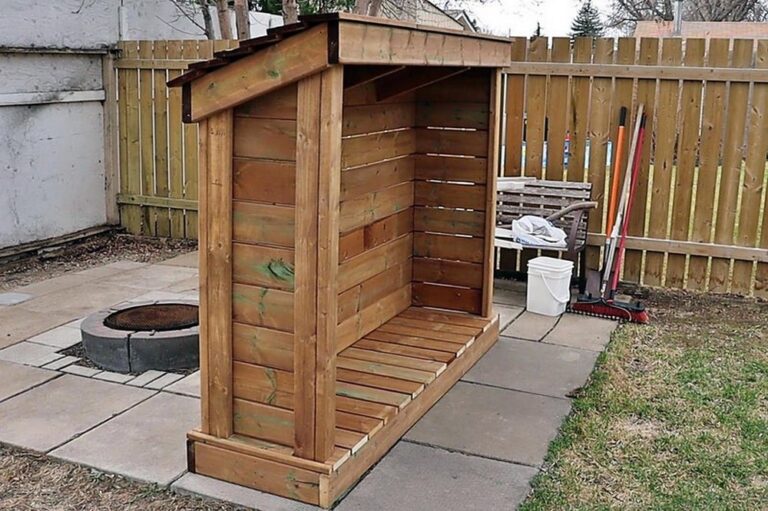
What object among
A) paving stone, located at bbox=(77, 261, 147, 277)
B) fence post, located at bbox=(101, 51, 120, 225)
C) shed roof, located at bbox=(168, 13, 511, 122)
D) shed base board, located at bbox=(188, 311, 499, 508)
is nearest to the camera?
shed roof, located at bbox=(168, 13, 511, 122)

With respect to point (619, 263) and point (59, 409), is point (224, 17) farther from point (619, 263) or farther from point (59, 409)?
point (59, 409)

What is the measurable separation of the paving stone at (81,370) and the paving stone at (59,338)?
335 millimetres

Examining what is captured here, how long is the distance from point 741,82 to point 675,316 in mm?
1522

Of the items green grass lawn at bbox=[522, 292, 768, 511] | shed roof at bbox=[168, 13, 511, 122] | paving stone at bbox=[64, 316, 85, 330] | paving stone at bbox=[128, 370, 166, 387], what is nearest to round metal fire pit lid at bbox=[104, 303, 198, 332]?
paving stone at bbox=[128, 370, 166, 387]

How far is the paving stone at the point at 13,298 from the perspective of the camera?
5051 millimetres

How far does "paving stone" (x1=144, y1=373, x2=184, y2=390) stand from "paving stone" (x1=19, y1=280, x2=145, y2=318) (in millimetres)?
1216

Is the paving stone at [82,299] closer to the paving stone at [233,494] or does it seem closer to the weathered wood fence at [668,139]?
the paving stone at [233,494]

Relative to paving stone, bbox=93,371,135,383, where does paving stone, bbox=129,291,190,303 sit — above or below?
above

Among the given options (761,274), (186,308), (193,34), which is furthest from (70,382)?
(193,34)

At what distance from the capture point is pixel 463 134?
14.0ft

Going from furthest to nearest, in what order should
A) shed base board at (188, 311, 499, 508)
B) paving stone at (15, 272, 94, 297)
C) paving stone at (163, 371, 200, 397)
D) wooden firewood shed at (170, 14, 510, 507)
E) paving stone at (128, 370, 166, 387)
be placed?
paving stone at (15, 272, 94, 297) → paving stone at (128, 370, 166, 387) → paving stone at (163, 371, 200, 397) → shed base board at (188, 311, 499, 508) → wooden firewood shed at (170, 14, 510, 507)

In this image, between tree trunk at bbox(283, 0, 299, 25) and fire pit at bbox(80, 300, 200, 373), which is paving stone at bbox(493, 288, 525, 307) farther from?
tree trunk at bbox(283, 0, 299, 25)

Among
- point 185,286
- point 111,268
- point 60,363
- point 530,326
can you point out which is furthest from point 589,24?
point 60,363

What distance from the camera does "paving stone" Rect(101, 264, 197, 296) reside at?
18.2 ft
